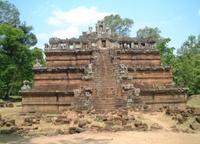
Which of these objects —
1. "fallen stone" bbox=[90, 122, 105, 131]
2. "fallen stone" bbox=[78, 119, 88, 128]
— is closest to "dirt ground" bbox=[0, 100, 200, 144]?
"fallen stone" bbox=[90, 122, 105, 131]

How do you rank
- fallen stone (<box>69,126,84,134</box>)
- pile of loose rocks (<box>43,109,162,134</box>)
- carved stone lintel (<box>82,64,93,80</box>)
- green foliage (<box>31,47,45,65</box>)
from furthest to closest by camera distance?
green foliage (<box>31,47,45,65</box>) → carved stone lintel (<box>82,64,93,80</box>) → pile of loose rocks (<box>43,109,162,134</box>) → fallen stone (<box>69,126,84,134</box>)

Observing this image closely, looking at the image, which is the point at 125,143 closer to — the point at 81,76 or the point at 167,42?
the point at 81,76

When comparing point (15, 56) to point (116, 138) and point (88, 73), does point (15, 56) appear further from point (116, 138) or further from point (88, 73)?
point (116, 138)

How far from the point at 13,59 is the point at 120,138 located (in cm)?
2566

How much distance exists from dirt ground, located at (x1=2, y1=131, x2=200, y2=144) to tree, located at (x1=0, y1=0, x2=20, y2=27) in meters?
30.3

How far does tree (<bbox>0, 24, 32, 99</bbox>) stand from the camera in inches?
1417

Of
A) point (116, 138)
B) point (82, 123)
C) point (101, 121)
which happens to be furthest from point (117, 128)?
point (116, 138)

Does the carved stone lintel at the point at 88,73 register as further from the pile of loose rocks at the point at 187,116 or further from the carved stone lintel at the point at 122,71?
the pile of loose rocks at the point at 187,116

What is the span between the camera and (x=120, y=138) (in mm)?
13672

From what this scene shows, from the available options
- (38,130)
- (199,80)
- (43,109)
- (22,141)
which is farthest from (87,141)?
(199,80)

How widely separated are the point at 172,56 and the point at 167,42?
1550 millimetres

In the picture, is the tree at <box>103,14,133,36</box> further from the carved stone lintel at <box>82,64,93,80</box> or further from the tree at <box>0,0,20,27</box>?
the carved stone lintel at <box>82,64,93,80</box>

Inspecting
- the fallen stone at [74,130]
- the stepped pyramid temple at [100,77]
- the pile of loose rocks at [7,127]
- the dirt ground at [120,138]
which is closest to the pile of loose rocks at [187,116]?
the dirt ground at [120,138]

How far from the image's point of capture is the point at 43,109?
70.8 feet
